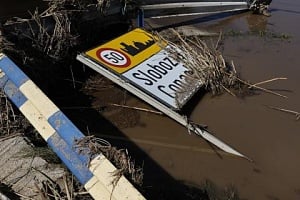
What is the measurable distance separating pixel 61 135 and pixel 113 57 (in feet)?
9.39

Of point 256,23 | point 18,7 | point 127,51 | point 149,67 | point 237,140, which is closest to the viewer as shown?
point 237,140

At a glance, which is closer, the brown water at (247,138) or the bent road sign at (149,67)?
the brown water at (247,138)

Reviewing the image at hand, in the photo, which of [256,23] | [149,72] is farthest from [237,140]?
[256,23]

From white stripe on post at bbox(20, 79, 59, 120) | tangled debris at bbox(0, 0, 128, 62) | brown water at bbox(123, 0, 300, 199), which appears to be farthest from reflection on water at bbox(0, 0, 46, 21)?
white stripe on post at bbox(20, 79, 59, 120)

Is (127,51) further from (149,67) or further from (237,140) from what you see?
(237,140)

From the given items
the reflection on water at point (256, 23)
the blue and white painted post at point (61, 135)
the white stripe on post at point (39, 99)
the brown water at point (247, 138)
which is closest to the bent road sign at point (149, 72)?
the brown water at point (247, 138)

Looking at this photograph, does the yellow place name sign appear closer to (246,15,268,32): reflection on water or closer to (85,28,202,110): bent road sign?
(85,28,202,110): bent road sign

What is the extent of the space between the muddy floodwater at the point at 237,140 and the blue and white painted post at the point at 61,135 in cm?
117

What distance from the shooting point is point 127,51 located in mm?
6363

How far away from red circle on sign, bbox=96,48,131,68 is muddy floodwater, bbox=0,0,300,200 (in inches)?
22.6

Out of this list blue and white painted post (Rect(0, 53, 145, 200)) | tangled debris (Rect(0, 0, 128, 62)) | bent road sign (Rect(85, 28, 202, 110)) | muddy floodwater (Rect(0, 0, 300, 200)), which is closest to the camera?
blue and white painted post (Rect(0, 53, 145, 200))

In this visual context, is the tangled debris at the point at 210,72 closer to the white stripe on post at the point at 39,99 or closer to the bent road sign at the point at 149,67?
the bent road sign at the point at 149,67

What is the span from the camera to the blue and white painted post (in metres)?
2.95

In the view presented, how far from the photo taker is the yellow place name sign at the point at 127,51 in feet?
19.5
